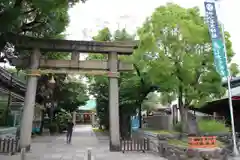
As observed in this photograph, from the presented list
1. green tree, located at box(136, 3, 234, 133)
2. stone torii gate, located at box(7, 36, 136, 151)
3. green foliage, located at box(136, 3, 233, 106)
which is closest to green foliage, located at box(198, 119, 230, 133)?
green tree, located at box(136, 3, 234, 133)

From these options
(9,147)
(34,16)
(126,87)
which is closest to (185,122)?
(126,87)

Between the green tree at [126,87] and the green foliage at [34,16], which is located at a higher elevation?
the green foliage at [34,16]

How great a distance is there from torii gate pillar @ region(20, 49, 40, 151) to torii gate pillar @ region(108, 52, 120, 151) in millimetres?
4506

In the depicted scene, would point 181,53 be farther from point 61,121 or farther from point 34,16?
point 61,121

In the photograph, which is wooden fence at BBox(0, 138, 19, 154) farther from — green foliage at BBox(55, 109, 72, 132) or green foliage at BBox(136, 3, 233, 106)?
green foliage at BBox(55, 109, 72, 132)

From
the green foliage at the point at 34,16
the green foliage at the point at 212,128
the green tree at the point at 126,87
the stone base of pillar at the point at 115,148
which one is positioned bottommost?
the stone base of pillar at the point at 115,148

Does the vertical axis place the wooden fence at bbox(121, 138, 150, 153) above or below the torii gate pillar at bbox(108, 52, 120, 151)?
below

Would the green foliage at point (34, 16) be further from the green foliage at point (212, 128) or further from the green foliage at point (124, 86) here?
the green foliage at point (212, 128)

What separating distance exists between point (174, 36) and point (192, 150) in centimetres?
706

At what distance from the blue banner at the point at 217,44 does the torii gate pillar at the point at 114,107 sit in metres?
5.91

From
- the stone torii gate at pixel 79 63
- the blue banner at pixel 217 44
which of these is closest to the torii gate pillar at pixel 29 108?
the stone torii gate at pixel 79 63

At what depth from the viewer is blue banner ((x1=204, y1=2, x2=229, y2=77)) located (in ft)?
46.8

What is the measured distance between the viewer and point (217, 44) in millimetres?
14406

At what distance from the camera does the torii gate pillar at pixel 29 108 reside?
44.8 ft
